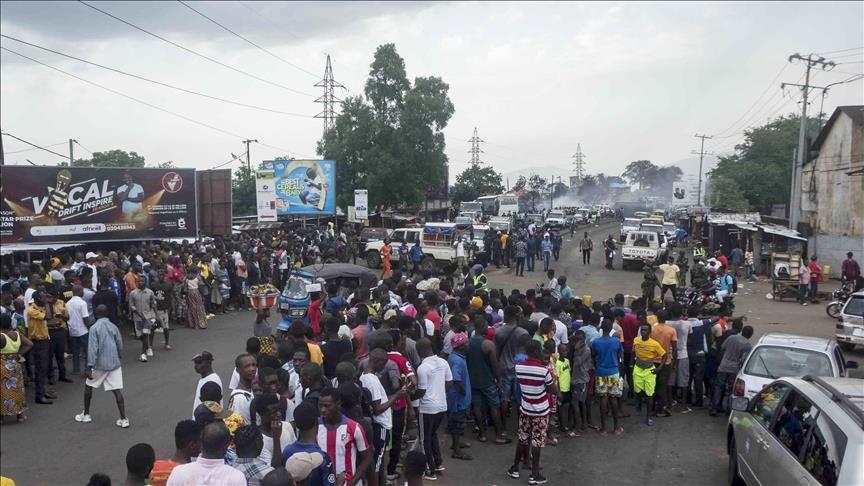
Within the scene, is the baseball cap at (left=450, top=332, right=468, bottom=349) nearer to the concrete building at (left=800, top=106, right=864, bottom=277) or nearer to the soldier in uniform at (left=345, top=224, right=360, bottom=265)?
the soldier in uniform at (left=345, top=224, right=360, bottom=265)

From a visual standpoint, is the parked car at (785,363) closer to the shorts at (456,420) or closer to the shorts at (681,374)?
the shorts at (681,374)

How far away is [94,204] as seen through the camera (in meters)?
22.1

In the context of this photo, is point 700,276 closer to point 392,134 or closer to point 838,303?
point 838,303

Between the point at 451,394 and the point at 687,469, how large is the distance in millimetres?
3051

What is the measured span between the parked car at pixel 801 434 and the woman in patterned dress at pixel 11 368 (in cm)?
921

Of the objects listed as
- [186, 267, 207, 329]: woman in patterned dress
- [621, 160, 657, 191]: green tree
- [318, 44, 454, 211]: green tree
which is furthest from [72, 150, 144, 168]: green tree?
[621, 160, 657, 191]: green tree

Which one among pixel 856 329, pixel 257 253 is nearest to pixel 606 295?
pixel 856 329

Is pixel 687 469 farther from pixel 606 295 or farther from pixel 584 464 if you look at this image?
pixel 606 295

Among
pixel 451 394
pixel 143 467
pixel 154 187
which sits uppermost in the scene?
pixel 154 187

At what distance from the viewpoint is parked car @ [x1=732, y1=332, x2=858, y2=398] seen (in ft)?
27.9

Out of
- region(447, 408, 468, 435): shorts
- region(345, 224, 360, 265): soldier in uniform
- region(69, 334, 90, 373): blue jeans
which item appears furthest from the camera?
region(345, 224, 360, 265): soldier in uniform

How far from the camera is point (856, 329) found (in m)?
14.6

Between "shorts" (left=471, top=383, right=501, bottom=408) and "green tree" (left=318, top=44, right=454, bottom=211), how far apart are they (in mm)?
34354

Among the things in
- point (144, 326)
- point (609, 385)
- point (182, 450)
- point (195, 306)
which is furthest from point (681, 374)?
point (195, 306)
